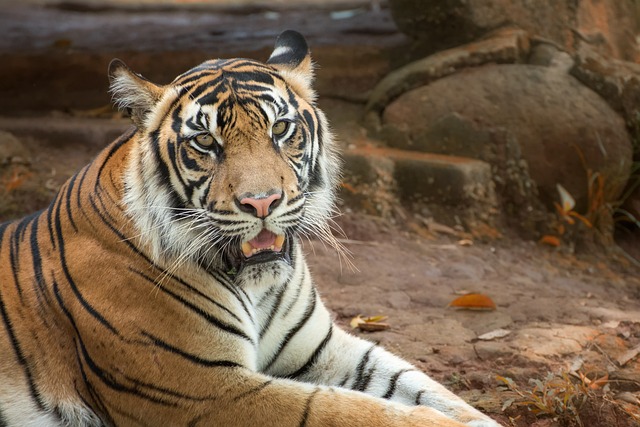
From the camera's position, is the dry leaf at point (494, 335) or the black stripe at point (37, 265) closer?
the black stripe at point (37, 265)

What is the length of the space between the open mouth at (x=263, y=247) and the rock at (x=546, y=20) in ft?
13.2

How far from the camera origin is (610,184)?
223 inches

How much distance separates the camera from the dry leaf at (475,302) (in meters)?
4.33

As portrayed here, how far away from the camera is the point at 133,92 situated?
9.22ft

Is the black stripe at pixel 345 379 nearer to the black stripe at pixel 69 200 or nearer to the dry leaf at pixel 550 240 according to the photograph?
the black stripe at pixel 69 200

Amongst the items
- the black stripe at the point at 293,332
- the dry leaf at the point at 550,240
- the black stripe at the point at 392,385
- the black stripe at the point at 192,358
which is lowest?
the dry leaf at the point at 550,240

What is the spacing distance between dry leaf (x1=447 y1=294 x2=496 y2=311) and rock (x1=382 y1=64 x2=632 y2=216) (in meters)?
1.63

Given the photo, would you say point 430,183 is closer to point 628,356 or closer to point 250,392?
point 628,356

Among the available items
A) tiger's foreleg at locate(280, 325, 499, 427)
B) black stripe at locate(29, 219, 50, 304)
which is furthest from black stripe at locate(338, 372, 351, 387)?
black stripe at locate(29, 219, 50, 304)

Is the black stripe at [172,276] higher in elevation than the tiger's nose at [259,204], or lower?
lower

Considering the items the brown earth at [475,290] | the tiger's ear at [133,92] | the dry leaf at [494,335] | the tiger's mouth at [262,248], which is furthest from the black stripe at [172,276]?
the dry leaf at [494,335]

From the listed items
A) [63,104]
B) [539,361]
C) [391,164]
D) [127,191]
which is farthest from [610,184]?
[63,104]

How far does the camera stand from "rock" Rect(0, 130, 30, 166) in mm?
5906

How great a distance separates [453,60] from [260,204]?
394 cm
